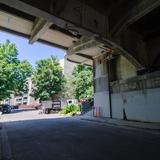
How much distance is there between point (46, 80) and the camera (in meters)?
48.8

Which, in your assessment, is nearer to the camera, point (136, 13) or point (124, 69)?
point (136, 13)

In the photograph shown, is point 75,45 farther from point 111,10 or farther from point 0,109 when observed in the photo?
point 0,109

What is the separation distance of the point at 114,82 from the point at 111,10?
9.14 m

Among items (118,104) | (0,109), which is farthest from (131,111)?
(0,109)

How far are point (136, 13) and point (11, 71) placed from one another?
33.9m

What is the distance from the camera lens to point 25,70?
157ft

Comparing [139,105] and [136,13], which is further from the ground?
[136,13]

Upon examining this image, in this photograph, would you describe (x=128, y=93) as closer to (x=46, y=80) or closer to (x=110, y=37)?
(x=110, y=37)

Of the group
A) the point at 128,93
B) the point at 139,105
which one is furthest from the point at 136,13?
the point at 128,93

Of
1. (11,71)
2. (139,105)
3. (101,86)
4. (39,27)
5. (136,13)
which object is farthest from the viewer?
(11,71)

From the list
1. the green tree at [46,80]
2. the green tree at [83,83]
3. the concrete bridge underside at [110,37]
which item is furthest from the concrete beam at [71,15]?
the green tree at [46,80]

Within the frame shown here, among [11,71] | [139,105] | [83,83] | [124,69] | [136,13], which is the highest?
[11,71]

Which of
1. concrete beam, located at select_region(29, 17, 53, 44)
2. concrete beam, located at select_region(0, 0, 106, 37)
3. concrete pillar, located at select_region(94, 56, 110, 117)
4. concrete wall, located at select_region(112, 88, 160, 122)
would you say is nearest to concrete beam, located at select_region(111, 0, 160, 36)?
concrete beam, located at select_region(0, 0, 106, 37)

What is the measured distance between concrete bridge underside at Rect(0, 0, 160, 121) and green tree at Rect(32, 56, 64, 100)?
2373 cm
